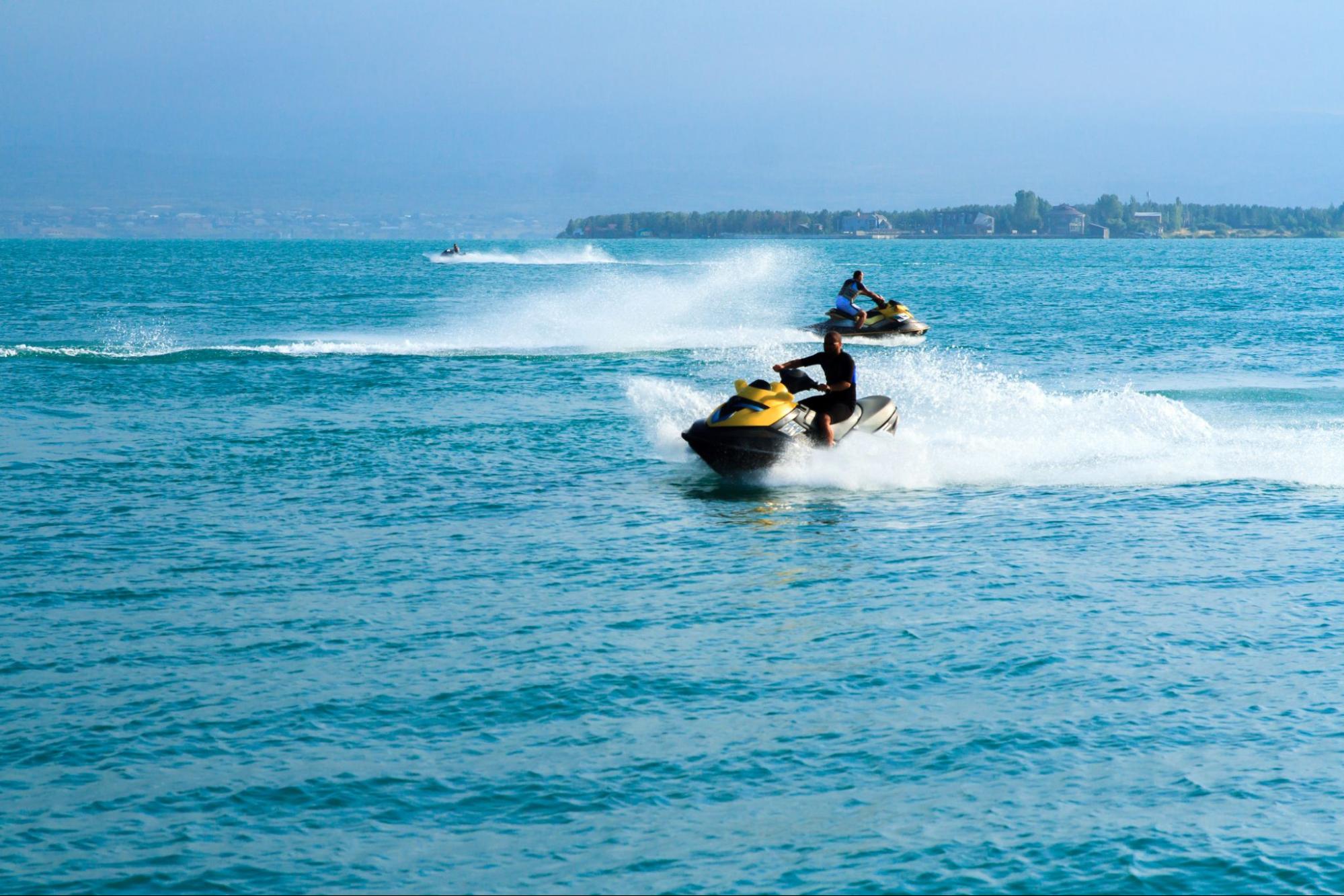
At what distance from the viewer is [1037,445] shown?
19766 millimetres

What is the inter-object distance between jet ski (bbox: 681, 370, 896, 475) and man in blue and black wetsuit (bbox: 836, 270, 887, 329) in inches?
626

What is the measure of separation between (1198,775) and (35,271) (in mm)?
105142

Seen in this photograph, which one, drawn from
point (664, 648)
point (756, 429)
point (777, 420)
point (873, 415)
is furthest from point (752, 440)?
point (664, 648)

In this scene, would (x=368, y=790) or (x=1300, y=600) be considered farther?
(x=1300, y=600)

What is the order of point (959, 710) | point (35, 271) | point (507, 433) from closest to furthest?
point (959, 710) → point (507, 433) → point (35, 271)

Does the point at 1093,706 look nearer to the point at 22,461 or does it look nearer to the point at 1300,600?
the point at 1300,600

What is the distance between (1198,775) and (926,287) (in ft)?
269

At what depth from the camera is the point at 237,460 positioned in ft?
66.0

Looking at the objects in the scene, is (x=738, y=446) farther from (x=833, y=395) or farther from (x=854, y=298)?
(x=854, y=298)

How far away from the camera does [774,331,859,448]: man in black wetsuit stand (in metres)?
17.3

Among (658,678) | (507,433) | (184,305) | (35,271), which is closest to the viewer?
(658,678)

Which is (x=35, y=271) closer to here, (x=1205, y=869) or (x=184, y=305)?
(x=184, y=305)

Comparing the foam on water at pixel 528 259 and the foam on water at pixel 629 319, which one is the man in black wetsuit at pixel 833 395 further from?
the foam on water at pixel 528 259

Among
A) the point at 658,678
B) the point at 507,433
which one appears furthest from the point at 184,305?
the point at 658,678
